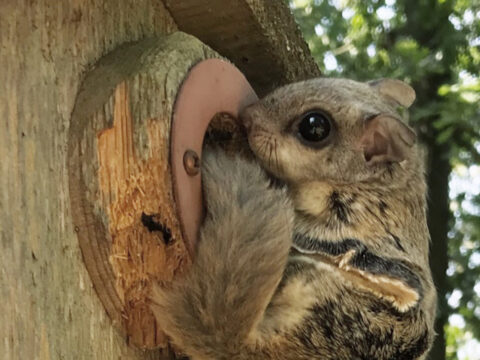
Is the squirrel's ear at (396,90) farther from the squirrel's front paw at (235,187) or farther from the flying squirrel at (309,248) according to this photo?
the squirrel's front paw at (235,187)

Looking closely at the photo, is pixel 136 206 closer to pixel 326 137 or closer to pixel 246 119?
pixel 246 119

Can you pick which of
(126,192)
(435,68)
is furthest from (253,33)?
(435,68)

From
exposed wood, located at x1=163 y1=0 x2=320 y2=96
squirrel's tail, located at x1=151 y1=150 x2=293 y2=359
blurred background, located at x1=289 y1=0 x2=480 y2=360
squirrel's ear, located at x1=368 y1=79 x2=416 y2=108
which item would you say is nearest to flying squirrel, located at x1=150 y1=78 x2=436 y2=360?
squirrel's tail, located at x1=151 y1=150 x2=293 y2=359

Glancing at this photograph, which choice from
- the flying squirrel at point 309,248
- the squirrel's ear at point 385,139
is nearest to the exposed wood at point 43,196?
the flying squirrel at point 309,248

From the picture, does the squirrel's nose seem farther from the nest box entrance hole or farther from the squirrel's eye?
the nest box entrance hole

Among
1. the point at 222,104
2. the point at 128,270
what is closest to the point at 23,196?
the point at 128,270

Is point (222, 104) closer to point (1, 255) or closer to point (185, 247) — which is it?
point (185, 247)
